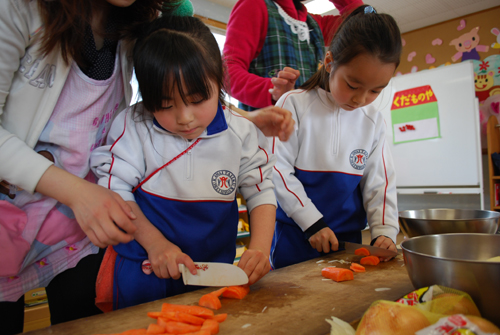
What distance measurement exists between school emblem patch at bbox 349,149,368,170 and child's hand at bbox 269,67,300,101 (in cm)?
33

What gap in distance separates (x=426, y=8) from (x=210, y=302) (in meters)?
4.63

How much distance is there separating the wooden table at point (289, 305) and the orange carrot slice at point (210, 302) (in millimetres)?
12

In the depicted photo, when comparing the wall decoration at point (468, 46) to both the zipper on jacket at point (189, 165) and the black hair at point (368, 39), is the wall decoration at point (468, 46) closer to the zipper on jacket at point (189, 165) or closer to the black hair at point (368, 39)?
the black hair at point (368, 39)

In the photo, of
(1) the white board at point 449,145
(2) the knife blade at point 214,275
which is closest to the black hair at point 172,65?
(2) the knife blade at point 214,275

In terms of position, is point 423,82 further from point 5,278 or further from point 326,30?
point 5,278

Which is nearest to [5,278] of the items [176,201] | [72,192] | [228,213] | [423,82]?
[72,192]

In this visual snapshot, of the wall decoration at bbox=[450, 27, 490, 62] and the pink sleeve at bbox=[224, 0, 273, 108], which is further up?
the wall decoration at bbox=[450, 27, 490, 62]

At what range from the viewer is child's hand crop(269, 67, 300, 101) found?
114 cm

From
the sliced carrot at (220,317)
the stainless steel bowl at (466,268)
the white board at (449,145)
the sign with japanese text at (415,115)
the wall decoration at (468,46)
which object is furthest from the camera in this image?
the wall decoration at (468,46)

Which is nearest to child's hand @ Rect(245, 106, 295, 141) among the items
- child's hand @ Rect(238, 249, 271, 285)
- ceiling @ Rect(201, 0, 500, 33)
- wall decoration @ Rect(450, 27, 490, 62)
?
child's hand @ Rect(238, 249, 271, 285)

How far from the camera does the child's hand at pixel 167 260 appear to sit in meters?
0.71

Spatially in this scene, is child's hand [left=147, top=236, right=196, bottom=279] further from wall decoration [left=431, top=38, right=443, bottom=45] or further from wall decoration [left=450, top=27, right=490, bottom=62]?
wall decoration [left=431, top=38, right=443, bottom=45]

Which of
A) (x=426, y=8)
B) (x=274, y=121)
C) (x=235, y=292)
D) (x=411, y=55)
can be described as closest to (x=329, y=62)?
(x=274, y=121)

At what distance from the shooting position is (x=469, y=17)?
167 inches
